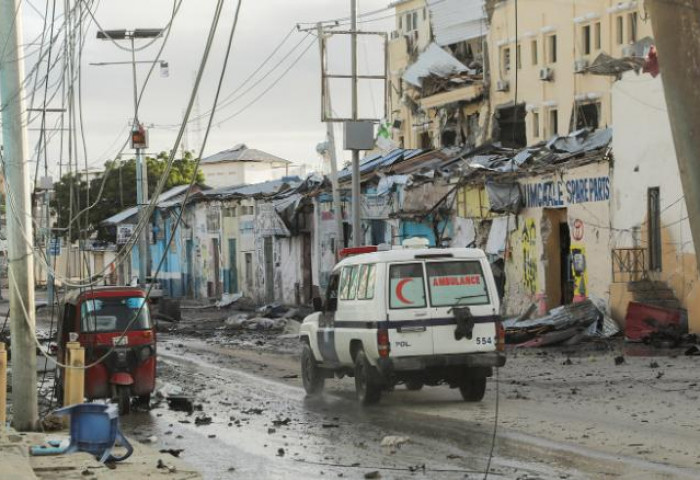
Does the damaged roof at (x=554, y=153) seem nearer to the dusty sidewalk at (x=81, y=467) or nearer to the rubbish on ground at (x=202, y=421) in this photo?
the rubbish on ground at (x=202, y=421)

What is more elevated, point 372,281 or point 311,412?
point 372,281

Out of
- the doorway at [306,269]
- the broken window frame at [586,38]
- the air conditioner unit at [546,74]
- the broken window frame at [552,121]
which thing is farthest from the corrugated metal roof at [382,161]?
the broken window frame at [586,38]

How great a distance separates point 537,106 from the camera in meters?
53.6

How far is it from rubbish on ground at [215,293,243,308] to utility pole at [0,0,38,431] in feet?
133

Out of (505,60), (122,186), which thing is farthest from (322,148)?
(122,186)

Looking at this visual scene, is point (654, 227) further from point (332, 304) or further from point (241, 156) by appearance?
point (241, 156)

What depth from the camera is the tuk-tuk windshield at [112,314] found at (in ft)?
63.9

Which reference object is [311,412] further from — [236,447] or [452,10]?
[452,10]

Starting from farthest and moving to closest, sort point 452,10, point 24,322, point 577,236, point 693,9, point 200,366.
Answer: point 452,10
point 577,236
point 200,366
point 24,322
point 693,9

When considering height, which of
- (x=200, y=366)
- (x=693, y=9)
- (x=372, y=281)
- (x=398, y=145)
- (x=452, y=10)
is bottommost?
(x=200, y=366)

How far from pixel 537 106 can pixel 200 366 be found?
1144 inches

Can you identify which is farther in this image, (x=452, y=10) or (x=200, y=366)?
(x=452, y=10)

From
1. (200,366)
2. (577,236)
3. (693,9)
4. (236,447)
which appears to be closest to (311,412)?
(236,447)

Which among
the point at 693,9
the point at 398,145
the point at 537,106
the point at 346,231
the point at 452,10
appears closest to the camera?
the point at 693,9
